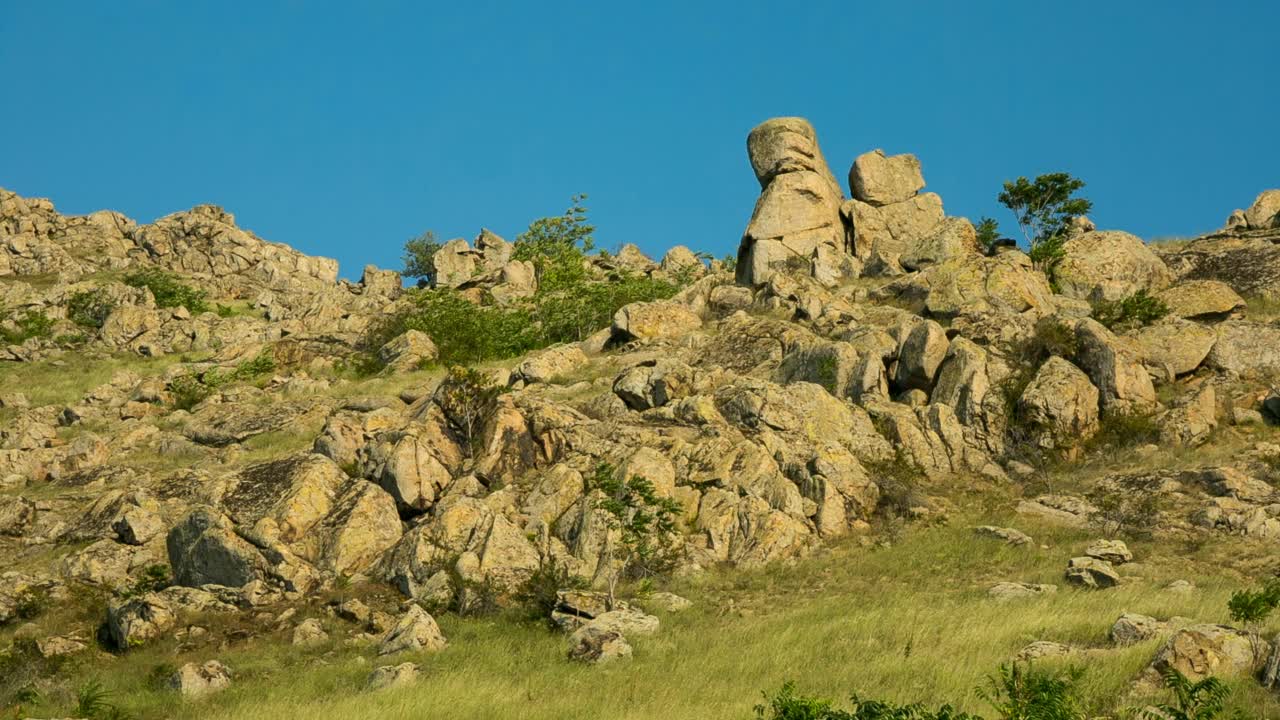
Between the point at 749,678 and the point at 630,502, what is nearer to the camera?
the point at 749,678

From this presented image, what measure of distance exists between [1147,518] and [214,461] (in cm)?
3329

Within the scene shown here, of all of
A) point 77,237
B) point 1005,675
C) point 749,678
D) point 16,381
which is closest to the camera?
point 1005,675

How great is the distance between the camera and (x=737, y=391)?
143ft

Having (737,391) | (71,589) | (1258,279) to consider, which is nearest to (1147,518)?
(737,391)

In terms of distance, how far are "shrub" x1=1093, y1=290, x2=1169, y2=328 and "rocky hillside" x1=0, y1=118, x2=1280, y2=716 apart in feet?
0.45

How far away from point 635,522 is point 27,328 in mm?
68838

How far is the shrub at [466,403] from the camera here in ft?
133

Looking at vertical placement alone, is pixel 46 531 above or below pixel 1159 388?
below

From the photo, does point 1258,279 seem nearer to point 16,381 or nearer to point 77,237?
point 16,381

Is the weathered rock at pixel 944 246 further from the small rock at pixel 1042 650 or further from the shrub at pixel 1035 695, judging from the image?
the shrub at pixel 1035 695

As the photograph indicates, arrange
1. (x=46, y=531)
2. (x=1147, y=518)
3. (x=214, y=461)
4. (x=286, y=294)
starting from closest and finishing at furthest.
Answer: (x=1147, y=518) → (x=46, y=531) → (x=214, y=461) → (x=286, y=294)

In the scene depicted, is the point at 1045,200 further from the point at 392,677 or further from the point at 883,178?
the point at 392,677

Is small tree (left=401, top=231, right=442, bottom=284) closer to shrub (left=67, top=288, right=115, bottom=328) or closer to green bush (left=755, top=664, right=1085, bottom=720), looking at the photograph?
shrub (left=67, top=288, right=115, bottom=328)

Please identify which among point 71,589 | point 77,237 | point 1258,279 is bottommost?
point 71,589
